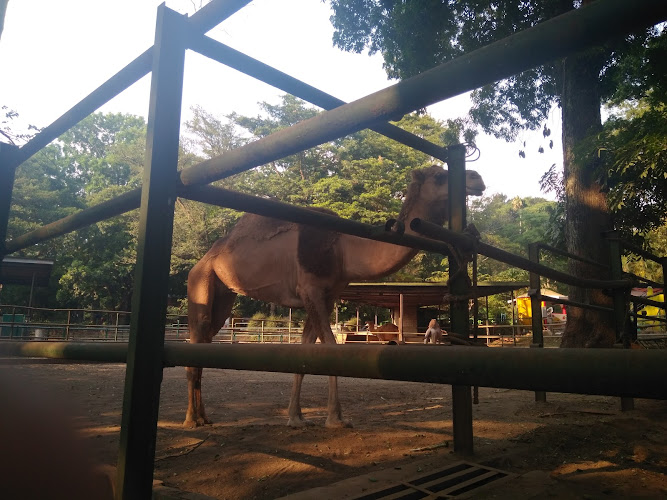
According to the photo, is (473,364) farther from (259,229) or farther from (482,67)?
(259,229)

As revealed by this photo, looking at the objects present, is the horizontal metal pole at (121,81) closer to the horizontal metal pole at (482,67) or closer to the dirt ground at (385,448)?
the horizontal metal pole at (482,67)

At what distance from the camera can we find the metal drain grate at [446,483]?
2225 mm

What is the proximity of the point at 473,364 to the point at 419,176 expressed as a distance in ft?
10.6

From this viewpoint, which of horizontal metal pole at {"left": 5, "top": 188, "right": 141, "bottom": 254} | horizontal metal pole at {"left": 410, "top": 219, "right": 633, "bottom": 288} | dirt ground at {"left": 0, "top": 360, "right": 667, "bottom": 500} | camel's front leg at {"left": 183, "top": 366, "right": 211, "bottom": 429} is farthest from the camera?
camel's front leg at {"left": 183, "top": 366, "right": 211, "bottom": 429}

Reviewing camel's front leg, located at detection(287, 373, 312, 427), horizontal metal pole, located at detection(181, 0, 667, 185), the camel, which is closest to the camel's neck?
the camel

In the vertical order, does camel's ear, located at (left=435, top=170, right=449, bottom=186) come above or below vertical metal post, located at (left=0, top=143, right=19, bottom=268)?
above

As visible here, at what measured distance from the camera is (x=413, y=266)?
2584 cm

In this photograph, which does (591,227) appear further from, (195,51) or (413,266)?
(413,266)

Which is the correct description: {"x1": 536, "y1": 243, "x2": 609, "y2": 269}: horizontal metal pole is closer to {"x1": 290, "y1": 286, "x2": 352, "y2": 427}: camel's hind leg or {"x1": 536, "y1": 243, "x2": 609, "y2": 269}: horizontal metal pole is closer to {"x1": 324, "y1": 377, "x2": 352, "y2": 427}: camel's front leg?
{"x1": 290, "y1": 286, "x2": 352, "y2": 427}: camel's hind leg

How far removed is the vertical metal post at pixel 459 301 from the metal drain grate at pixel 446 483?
0.19 m

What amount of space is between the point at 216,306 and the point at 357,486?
3901mm

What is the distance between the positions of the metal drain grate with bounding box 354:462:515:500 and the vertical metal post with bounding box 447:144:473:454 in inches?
7.4

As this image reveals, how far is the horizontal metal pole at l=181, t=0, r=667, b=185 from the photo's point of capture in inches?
29.5

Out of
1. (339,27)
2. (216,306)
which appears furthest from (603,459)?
(339,27)
